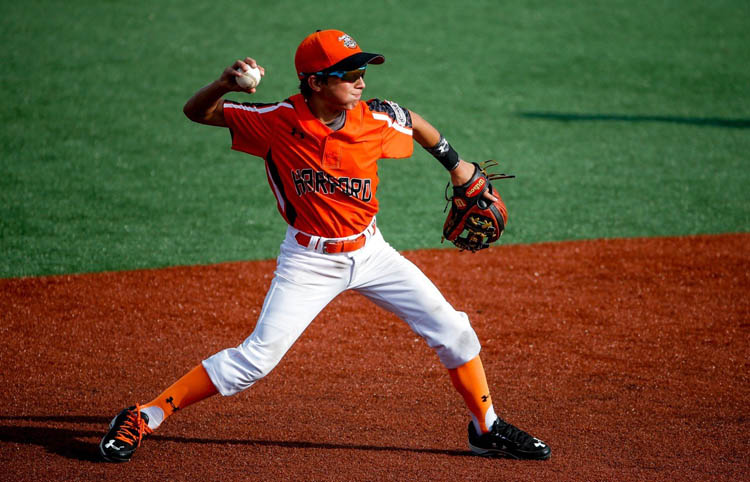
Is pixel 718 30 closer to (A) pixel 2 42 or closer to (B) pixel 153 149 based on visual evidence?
(B) pixel 153 149

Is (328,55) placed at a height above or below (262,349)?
above

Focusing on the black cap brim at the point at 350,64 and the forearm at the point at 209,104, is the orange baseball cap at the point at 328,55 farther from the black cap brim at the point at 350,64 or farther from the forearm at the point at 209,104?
the forearm at the point at 209,104

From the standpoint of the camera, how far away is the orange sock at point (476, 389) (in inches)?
145

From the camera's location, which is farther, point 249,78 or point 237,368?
point 237,368

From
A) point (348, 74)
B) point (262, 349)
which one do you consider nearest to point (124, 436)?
point (262, 349)

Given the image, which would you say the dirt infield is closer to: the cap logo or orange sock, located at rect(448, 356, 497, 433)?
orange sock, located at rect(448, 356, 497, 433)

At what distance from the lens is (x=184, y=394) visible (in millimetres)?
3543

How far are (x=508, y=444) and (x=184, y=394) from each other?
56.7 inches

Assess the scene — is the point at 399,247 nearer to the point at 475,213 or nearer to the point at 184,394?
the point at 475,213

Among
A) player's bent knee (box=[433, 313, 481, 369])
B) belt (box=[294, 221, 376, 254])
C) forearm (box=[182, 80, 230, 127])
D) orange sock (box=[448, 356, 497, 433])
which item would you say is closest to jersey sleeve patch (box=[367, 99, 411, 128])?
belt (box=[294, 221, 376, 254])

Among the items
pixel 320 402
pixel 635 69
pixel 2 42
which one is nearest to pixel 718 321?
pixel 320 402

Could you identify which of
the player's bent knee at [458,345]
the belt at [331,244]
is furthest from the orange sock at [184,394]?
the player's bent knee at [458,345]

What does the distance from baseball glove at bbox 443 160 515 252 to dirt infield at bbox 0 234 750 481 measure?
931 millimetres

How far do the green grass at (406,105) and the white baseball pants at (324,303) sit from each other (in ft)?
10.0
